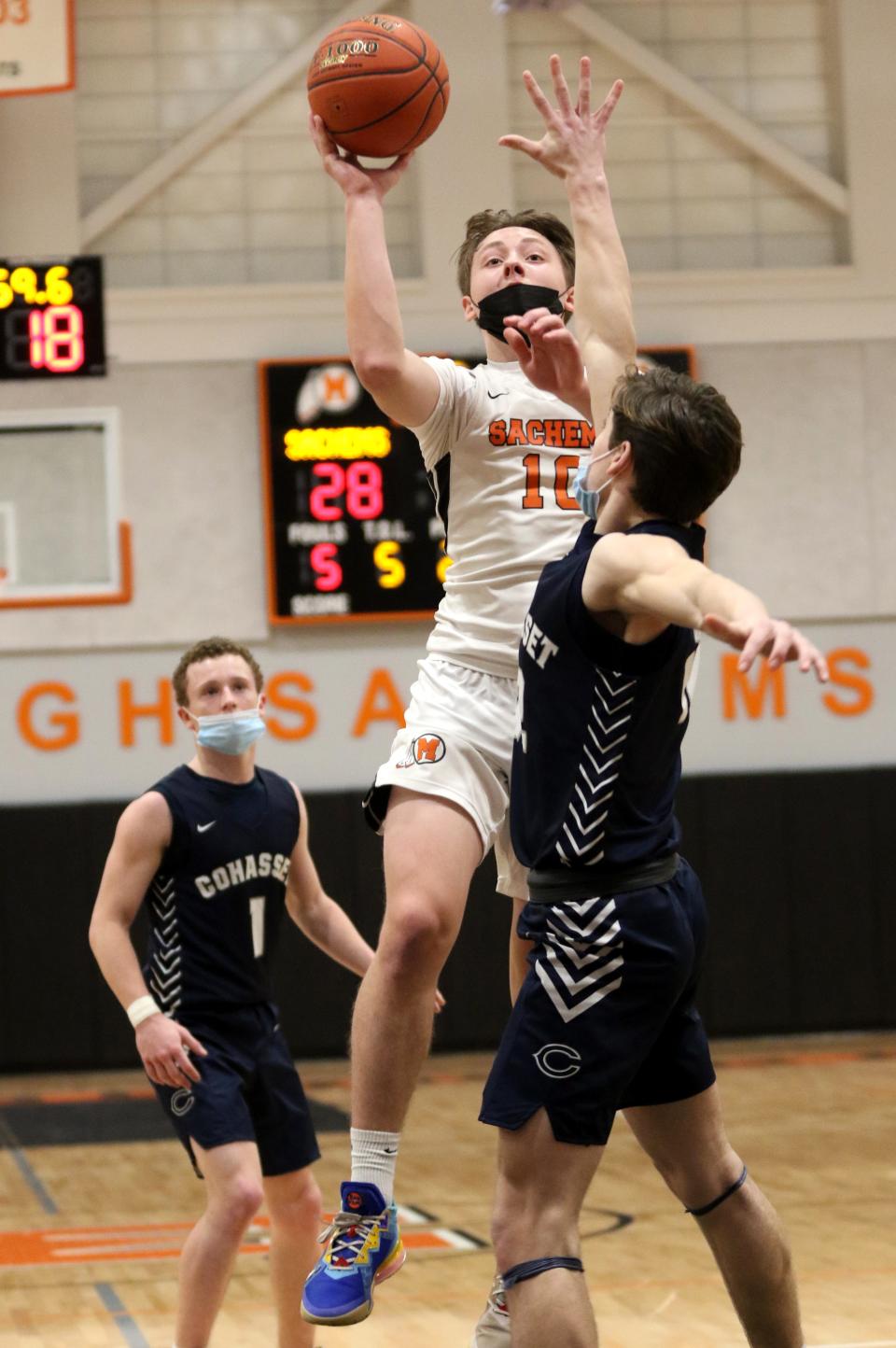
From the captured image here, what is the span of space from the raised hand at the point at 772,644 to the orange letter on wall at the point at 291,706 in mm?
7740

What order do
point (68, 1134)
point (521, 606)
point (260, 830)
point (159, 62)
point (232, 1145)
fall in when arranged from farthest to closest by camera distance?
point (159, 62) → point (68, 1134) → point (260, 830) → point (232, 1145) → point (521, 606)

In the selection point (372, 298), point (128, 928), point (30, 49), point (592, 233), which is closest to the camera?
point (372, 298)

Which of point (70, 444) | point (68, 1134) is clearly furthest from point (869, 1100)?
point (70, 444)

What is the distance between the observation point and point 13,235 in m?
9.97

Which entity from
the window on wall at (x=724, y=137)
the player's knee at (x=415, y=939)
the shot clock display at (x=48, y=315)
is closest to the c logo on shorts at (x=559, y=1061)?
the player's knee at (x=415, y=939)

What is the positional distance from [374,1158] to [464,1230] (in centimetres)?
303

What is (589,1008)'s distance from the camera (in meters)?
2.96

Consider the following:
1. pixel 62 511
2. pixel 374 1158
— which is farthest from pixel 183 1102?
pixel 62 511

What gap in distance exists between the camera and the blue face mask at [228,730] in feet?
15.4

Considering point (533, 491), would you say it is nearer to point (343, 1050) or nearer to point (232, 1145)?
point (232, 1145)

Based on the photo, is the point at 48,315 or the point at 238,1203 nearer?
the point at 238,1203

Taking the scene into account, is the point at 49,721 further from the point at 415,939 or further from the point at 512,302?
the point at 415,939

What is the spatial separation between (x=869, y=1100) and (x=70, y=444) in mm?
5524

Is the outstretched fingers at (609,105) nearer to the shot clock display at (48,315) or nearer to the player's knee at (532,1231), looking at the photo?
the player's knee at (532,1231)
